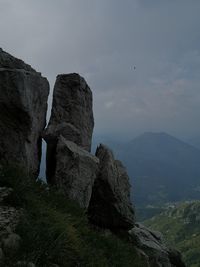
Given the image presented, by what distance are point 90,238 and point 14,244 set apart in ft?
21.5

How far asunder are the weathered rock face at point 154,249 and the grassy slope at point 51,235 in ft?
35.2

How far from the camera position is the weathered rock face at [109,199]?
2811 cm

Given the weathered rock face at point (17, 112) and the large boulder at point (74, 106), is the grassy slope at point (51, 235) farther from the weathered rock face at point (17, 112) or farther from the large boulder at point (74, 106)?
the large boulder at point (74, 106)

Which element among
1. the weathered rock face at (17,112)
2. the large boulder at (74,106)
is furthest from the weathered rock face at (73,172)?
the large boulder at (74,106)

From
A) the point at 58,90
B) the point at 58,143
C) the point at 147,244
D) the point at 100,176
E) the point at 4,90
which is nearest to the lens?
the point at 4,90

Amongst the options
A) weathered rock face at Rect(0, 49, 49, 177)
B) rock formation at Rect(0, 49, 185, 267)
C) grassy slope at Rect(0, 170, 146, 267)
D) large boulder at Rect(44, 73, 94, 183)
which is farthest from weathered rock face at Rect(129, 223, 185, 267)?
weathered rock face at Rect(0, 49, 49, 177)

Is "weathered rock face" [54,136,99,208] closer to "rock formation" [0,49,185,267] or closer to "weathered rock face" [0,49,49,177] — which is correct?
"rock formation" [0,49,185,267]

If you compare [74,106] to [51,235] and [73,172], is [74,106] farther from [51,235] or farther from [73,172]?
[51,235]

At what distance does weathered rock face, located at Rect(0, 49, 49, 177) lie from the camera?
21.7m

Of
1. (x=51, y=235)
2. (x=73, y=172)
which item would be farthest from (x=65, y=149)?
(x=51, y=235)

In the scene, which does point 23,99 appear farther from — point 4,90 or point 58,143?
point 58,143

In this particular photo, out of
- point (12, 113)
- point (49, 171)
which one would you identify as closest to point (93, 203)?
point (49, 171)

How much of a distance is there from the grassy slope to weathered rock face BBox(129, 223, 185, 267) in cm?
1074

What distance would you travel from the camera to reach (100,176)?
28.0 meters
